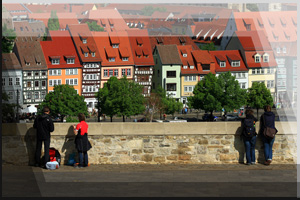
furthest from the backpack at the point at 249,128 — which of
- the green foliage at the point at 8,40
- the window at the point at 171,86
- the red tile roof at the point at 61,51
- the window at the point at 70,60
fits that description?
the green foliage at the point at 8,40

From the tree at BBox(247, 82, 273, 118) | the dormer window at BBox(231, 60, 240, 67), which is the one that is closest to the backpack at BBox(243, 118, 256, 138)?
the tree at BBox(247, 82, 273, 118)

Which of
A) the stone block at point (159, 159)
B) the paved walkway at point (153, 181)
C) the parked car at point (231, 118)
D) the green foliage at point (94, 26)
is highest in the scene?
the green foliage at point (94, 26)

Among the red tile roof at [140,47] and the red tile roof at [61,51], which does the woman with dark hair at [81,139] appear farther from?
the red tile roof at [140,47]

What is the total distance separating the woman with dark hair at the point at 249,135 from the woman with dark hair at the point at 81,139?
2.42 m

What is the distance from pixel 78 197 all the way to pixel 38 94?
74.4 m

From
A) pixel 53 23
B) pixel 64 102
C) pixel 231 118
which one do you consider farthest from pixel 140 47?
pixel 53 23

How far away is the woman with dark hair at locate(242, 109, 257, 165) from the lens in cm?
899

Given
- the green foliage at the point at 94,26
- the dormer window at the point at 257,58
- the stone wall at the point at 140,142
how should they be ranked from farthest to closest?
the green foliage at the point at 94,26 → the dormer window at the point at 257,58 → the stone wall at the point at 140,142

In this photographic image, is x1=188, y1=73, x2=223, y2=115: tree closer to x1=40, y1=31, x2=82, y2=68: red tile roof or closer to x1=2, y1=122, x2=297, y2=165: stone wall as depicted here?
x1=40, y1=31, x2=82, y2=68: red tile roof

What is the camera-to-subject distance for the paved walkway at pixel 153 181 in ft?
24.4

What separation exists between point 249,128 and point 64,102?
6734cm

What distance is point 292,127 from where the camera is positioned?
9.43 metres

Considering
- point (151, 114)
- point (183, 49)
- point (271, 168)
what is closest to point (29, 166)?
point (271, 168)

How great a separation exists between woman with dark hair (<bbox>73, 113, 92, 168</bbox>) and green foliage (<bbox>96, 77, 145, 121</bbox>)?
221ft
